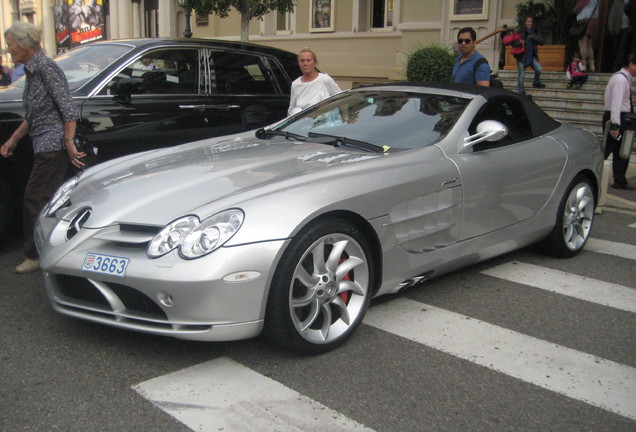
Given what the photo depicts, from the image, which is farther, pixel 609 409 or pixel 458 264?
pixel 458 264

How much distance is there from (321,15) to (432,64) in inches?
309

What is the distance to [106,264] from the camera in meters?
3.37

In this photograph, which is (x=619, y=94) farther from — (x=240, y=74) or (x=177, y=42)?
(x=177, y=42)

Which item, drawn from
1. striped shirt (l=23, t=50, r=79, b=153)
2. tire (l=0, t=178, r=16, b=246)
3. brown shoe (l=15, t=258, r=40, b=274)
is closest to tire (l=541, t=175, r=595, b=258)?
striped shirt (l=23, t=50, r=79, b=153)

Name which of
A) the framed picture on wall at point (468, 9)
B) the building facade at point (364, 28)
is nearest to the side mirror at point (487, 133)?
the building facade at point (364, 28)

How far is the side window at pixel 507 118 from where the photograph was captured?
4.84 meters

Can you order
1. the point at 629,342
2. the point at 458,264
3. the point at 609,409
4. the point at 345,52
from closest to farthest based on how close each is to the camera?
1. the point at 609,409
2. the point at 629,342
3. the point at 458,264
4. the point at 345,52

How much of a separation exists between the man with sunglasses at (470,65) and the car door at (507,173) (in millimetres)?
1876

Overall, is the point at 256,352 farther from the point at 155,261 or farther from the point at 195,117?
the point at 195,117

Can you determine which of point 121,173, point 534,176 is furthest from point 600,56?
point 121,173

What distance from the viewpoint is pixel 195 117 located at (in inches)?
253

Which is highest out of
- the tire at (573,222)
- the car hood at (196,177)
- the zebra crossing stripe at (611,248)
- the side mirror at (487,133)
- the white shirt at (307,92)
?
the white shirt at (307,92)

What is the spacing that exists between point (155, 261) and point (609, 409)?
7.33ft

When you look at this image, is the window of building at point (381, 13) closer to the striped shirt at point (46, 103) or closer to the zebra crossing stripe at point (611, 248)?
the zebra crossing stripe at point (611, 248)
